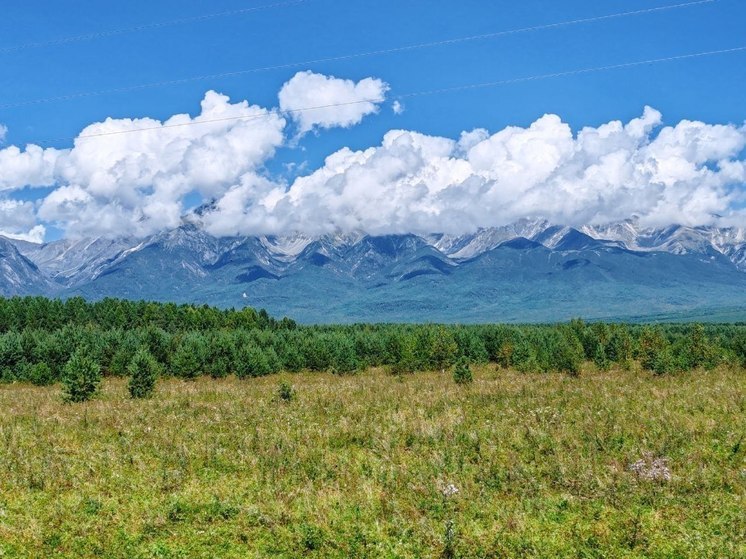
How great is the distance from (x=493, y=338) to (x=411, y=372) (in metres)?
35.5

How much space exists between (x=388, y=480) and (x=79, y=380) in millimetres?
20753

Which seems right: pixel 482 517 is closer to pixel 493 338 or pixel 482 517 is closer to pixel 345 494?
pixel 345 494

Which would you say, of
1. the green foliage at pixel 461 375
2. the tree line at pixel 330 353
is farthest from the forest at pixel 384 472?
the tree line at pixel 330 353

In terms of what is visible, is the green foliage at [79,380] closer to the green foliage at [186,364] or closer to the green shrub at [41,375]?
the green shrub at [41,375]

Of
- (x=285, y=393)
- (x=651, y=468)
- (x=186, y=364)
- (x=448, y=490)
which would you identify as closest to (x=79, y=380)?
(x=285, y=393)

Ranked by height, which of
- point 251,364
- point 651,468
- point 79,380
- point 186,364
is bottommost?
point 251,364


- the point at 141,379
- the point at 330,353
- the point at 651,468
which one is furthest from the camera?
the point at 330,353

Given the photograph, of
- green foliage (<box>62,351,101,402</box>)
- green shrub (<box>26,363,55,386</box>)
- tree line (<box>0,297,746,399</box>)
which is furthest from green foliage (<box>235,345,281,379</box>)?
green foliage (<box>62,351,101,402</box>)

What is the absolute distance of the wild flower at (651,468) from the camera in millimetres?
14047

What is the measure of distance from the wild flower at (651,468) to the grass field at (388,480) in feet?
0.22

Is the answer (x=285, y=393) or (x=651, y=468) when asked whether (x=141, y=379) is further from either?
(x=651, y=468)

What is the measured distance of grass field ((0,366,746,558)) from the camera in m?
11.4

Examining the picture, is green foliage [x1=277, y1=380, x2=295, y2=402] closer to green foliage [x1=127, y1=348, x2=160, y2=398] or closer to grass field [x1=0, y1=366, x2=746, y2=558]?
grass field [x1=0, y1=366, x2=746, y2=558]

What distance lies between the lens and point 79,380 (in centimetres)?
2856
